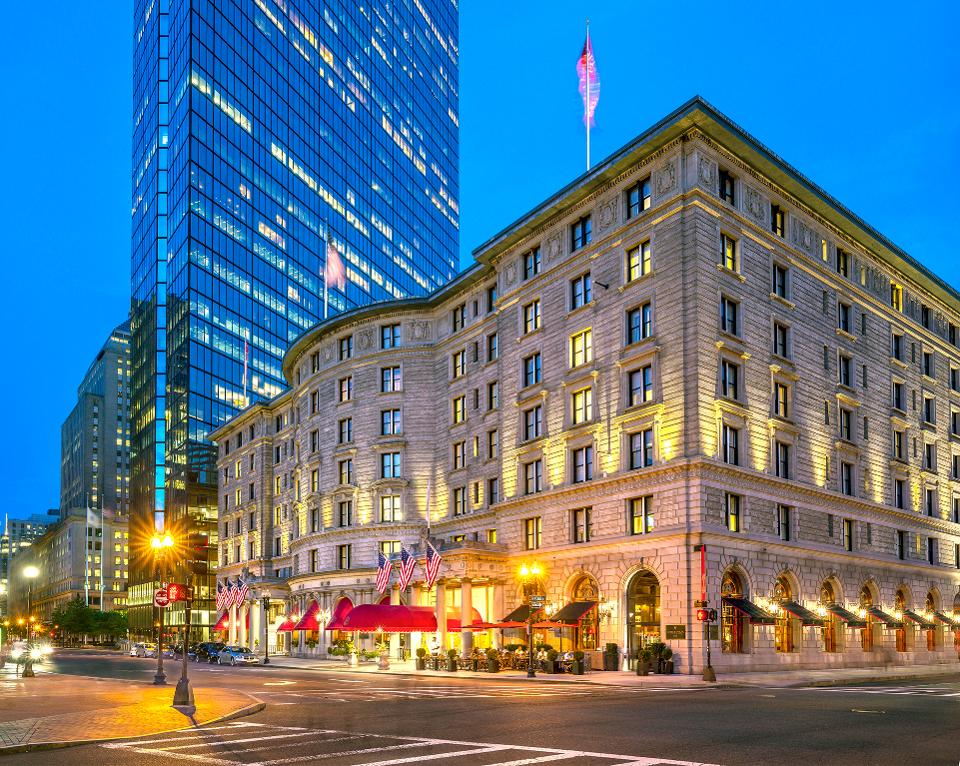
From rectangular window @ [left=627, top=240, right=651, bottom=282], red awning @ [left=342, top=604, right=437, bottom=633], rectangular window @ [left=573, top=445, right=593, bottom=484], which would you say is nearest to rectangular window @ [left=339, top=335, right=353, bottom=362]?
red awning @ [left=342, top=604, right=437, bottom=633]

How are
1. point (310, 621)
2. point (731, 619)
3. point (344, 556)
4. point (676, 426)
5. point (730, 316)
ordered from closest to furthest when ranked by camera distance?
1. point (731, 619)
2. point (676, 426)
3. point (730, 316)
4. point (310, 621)
5. point (344, 556)

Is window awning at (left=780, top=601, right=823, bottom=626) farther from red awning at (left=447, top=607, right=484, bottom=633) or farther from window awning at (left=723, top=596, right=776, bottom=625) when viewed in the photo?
red awning at (left=447, top=607, right=484, bottom=633)

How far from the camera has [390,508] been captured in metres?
72.9

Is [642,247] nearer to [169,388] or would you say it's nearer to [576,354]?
[576,354]

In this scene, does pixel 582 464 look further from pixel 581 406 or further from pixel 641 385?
pixel 641 385

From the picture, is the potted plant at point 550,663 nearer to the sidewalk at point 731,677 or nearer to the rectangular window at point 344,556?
the sidewalk at point 731,677

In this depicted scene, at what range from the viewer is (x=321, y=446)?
259ft

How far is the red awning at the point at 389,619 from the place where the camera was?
54281 mm

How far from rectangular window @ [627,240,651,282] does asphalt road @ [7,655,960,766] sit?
24.9 metres

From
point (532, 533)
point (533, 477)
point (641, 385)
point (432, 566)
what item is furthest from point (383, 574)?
point (641, 385)

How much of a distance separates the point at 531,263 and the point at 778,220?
1509 centimetres

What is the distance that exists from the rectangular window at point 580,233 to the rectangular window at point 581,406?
8530 millimetres

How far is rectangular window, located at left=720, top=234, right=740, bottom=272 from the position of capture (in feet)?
167

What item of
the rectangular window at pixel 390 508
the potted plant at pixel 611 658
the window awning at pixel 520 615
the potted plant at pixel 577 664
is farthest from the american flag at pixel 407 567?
the rectangular window at pixel 390 508
